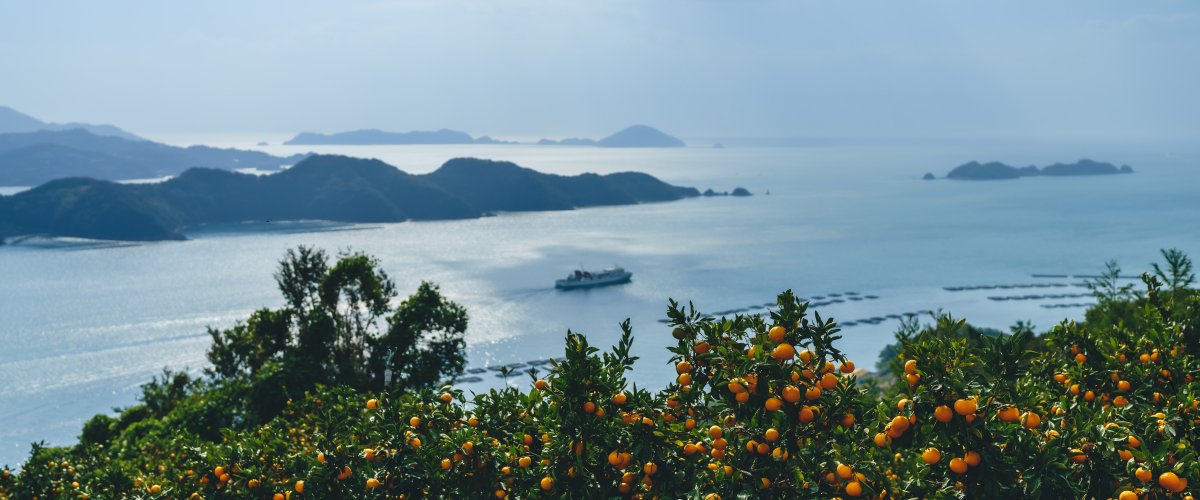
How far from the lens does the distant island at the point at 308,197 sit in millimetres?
128750

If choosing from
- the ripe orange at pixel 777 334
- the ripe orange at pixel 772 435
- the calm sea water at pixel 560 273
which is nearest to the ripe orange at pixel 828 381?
the ripe orange at pixel 777 334

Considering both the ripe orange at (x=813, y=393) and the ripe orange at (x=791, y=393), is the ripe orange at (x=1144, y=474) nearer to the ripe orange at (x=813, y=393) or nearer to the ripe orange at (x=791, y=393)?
the ripe orange at (x=813, y=393)

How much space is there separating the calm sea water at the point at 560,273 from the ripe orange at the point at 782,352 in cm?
4492

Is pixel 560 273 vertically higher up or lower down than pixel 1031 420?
lower down

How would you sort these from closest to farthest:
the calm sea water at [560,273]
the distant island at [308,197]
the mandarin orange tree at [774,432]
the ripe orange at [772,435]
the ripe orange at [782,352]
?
1. the mandarin orange tree at [774,432]
2. the ripe orange at [772,435]
3. the ripe orange at [782,352]
4. the calm sea water at [560,273]
5. the distant island at [308,197]

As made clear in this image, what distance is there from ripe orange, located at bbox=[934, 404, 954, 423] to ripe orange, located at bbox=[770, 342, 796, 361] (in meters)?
1.09

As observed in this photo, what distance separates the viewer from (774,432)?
5.27 meters

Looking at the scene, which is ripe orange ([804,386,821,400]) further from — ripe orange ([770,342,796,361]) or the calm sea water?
the calm sea water

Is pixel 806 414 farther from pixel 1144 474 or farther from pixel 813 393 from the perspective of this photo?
pixel 1144 474

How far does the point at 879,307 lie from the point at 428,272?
51809 millimetres

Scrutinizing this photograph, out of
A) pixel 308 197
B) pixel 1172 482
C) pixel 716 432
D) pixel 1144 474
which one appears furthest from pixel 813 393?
pixel 308 197

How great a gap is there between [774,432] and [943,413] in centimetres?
114

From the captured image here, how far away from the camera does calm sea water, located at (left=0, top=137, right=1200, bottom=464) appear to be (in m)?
58.3

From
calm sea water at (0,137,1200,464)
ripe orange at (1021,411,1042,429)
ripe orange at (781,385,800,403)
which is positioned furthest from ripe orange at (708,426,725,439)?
calm sea water at (0,137,1200,464)
